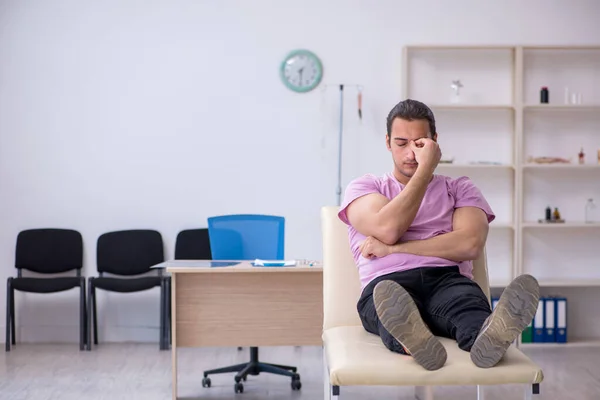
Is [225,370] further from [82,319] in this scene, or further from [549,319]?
[549,319]

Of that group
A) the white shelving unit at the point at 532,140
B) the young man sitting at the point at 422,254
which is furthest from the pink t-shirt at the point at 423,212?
the white shelving unit at the point at 532,140

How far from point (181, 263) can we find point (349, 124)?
216cm

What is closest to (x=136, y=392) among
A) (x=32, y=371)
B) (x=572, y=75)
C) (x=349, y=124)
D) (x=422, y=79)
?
(x=32, y=371)

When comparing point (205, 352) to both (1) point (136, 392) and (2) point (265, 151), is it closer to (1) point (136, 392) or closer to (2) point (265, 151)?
(1) point (136, 392)

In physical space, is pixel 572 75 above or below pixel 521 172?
above

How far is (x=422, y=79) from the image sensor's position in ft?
17.6

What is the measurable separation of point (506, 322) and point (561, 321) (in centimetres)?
348

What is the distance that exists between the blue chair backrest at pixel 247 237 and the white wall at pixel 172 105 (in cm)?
141

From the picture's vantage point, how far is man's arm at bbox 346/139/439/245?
2.33 metres

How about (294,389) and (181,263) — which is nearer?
(181,263)

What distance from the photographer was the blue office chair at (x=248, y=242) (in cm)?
390

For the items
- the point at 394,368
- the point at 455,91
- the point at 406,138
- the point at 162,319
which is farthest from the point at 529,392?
the point at 455,91

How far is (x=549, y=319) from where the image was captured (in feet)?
16.7

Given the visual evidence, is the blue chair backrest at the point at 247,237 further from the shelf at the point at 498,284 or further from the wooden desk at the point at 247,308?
the shelf at the point at 498,284
